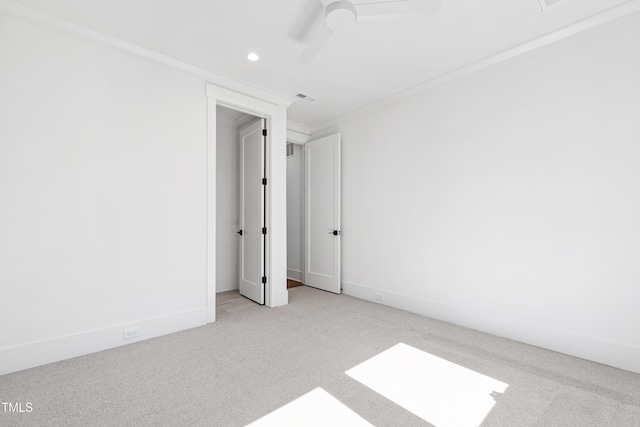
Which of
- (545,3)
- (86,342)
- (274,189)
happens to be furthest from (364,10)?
(86,342)

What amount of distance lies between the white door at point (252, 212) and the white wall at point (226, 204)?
41cm

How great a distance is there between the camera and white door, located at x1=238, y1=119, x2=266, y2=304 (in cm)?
398

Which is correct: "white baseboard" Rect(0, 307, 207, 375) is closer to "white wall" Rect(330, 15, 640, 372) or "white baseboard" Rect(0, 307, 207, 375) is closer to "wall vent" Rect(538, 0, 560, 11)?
"white wall" Rect(330, 15, 640, 372)

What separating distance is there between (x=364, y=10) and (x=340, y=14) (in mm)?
168

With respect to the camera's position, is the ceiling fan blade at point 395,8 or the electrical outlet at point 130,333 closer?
the ceiling fan blade at point 395,8

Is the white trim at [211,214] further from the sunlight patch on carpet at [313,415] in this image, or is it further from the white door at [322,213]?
the white door at [322,213]

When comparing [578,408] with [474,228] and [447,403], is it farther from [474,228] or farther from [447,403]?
[474,228]

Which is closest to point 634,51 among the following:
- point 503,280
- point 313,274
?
point 503,280

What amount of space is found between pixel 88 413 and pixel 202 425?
72 cm

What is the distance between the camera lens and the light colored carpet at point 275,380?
1749mm

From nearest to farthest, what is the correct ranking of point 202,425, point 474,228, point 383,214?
point 202,425 < point 474,228 < point 383,214

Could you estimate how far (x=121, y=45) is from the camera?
270 centimetres

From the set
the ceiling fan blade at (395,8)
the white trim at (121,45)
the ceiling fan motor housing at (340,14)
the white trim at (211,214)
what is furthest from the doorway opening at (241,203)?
the ceiling fan blade at (395,8)

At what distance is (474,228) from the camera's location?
318cm
